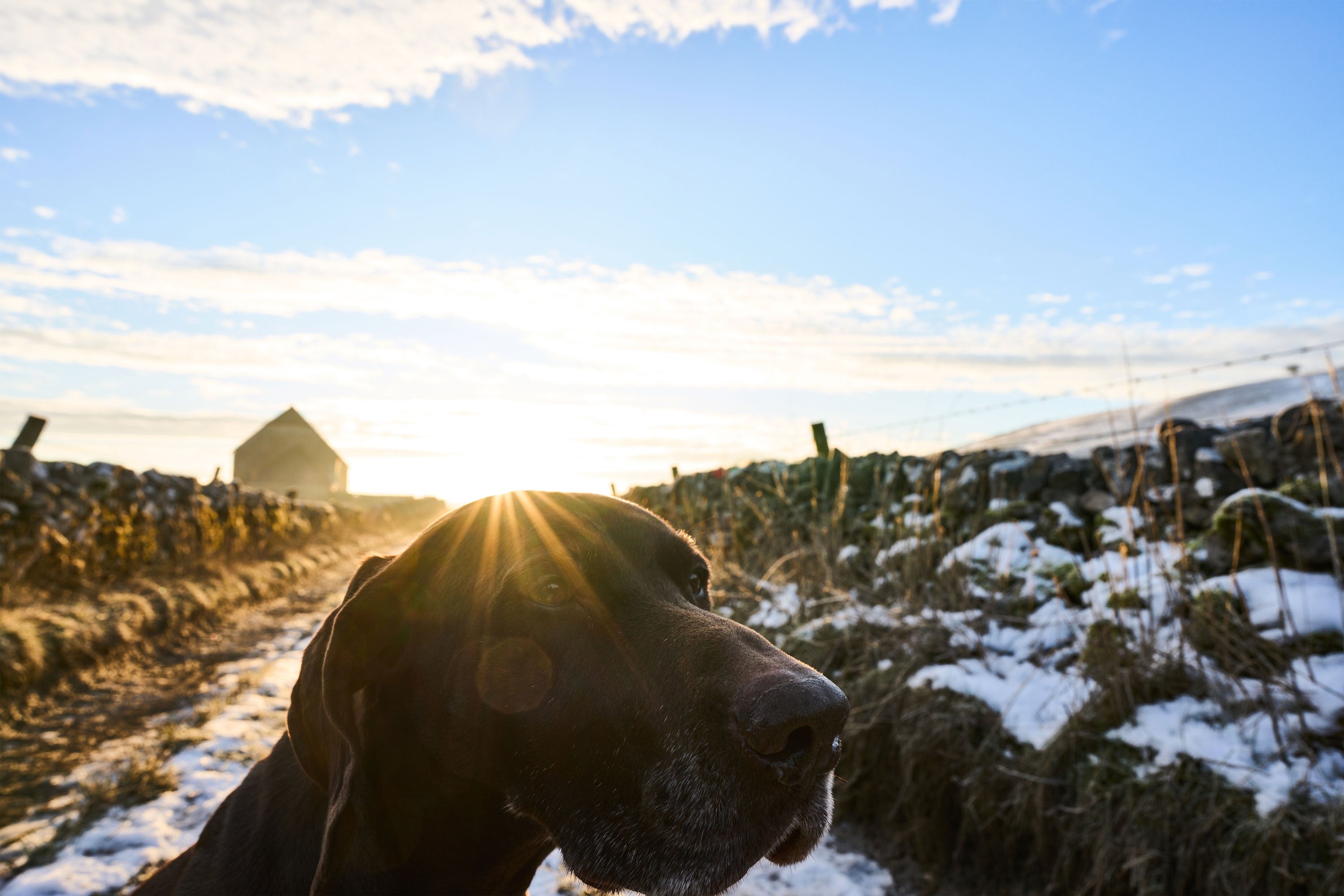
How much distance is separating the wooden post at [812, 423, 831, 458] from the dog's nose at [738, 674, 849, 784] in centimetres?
693

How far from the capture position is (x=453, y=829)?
1.97m

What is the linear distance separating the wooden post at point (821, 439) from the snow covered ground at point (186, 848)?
497cm

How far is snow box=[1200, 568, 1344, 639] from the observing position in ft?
11.0

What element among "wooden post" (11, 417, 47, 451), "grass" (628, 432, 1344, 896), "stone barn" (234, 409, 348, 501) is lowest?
"grass" (628, 432, 1344, 896)

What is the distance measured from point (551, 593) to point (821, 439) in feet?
22.4

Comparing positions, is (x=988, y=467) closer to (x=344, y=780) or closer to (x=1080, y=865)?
(x=1080, y=865)

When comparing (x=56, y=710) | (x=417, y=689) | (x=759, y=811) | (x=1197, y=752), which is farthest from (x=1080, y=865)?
(x=56, y=710)

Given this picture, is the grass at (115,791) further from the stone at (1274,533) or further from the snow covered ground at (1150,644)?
the stone at (1274,533)

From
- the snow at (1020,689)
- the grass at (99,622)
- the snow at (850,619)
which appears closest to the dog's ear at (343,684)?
the snow at (1020,689)

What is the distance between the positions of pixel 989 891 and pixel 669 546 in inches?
98.1

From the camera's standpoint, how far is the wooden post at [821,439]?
8367 millimetres

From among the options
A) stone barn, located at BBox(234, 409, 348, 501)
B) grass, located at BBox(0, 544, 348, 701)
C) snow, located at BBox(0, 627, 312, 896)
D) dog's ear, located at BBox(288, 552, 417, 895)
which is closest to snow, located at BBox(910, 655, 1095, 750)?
dog's ear, located at BBox(288, 552, 417, 895)

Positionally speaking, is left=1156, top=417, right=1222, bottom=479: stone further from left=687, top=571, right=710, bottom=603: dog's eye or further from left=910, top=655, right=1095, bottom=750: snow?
left=687, top=571, right=710, bottom=603: dog's eye

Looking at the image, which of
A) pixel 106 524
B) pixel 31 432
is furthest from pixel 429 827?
pixel 31 432
